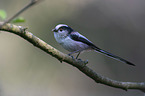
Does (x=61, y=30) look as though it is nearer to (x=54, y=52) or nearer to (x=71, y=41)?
(x=71, y=41)

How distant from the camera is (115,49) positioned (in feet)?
24.9

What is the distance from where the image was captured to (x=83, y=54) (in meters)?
7.65

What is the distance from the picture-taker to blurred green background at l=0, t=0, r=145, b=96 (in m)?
7.00

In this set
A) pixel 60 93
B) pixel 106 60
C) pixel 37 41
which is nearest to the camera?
pixel 37 41

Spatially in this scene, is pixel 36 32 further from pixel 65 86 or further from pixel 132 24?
pixel 132 24

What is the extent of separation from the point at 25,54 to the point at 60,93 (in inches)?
85.5

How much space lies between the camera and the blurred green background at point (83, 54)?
7000mm

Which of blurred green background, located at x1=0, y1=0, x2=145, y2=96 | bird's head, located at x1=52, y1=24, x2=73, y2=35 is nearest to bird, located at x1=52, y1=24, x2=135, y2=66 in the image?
bird's head, located at x1=52, y1=24, x2=73, y2=35

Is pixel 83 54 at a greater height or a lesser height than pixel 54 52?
greater

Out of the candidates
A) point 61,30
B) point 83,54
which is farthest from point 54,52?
point 83,54

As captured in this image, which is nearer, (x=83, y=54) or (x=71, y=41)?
(x=71, y=41)

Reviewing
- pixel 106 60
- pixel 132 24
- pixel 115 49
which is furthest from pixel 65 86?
pixel 132 24

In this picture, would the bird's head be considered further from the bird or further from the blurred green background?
the blurred green background

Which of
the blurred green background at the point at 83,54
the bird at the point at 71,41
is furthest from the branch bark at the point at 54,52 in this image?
the blurred green background at the point at 83,54
